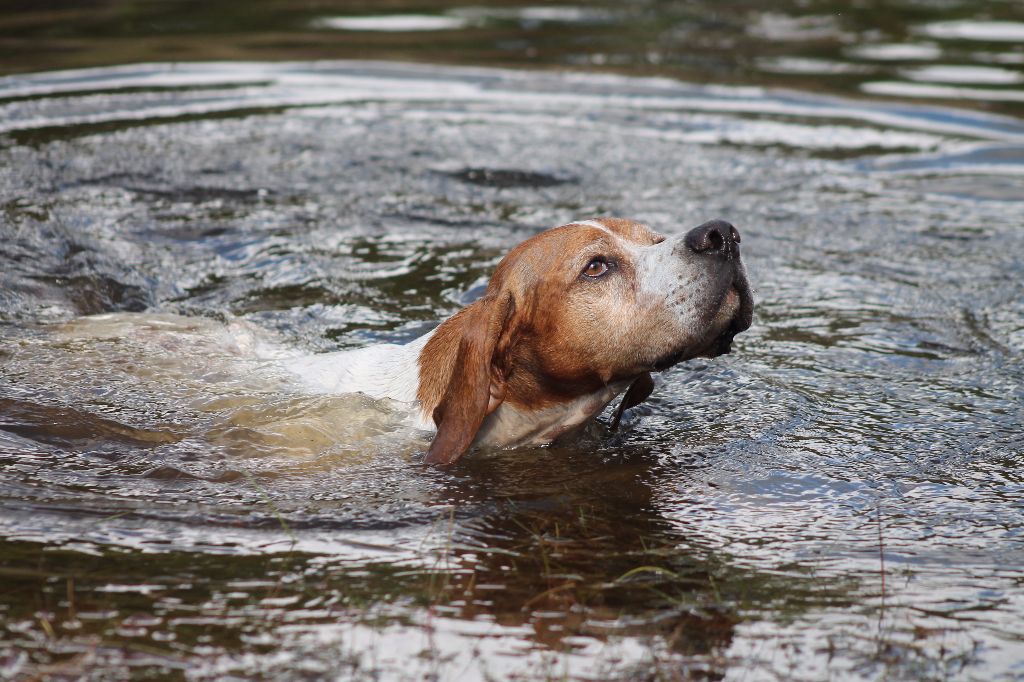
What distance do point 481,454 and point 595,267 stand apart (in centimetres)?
107

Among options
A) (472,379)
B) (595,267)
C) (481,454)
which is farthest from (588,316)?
(481,454)

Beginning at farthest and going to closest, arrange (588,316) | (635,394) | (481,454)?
(635,394) → (481,454) → (588,316)

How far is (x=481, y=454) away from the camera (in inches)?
237

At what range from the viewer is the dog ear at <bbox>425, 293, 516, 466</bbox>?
561 cm

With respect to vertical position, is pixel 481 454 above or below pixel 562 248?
below

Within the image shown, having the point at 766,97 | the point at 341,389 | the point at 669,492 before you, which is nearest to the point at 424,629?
the point at 669,492

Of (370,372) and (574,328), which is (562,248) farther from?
(370,372)

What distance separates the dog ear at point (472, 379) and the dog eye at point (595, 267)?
0.36 m

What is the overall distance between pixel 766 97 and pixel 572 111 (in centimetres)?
211

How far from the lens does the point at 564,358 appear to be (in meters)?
5.67

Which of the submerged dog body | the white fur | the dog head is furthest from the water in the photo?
the dog head

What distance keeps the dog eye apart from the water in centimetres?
94

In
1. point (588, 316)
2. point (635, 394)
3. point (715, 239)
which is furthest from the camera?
point (635, 394)

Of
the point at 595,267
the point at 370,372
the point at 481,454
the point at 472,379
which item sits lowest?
the point at 481,454
